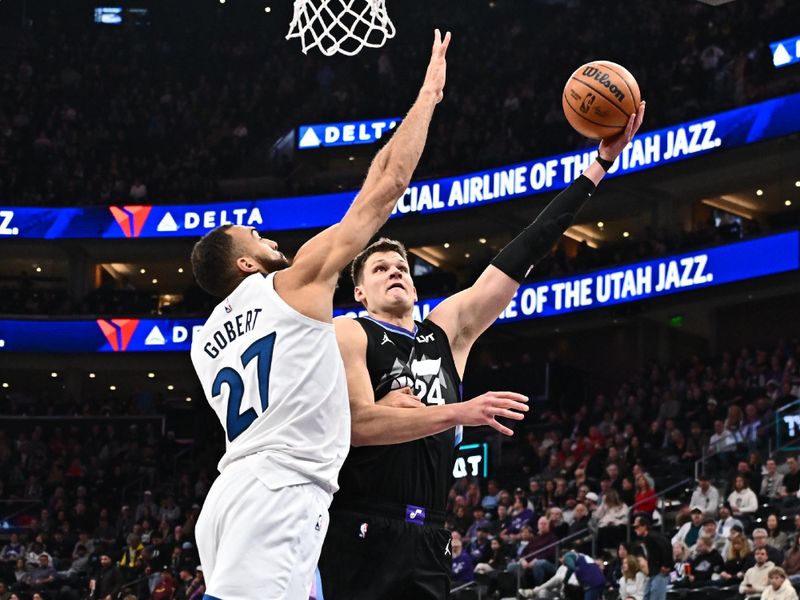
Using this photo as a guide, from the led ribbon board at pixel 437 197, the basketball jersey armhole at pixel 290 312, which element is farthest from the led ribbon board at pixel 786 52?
the basketball jersey armhole at pixel 290 312

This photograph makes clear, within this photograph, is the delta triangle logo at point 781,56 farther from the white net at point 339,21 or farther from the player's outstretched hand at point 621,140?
the player's outstretched hand at point 621,140

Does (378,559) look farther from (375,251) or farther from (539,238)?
(539,238)

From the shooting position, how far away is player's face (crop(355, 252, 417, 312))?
5176mm

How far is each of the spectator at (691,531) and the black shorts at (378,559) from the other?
1009cm

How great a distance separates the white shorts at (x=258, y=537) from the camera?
13.1 ft

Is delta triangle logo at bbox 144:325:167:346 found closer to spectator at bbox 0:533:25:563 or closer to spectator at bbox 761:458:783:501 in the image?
spectator at bbox 0:533:25:563

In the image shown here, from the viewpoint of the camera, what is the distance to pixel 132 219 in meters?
31.8

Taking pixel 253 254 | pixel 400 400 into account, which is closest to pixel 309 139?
pixel 400 400

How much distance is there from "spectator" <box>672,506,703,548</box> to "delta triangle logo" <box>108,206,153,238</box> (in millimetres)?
20248

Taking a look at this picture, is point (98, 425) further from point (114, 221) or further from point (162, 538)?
point (162, 538)

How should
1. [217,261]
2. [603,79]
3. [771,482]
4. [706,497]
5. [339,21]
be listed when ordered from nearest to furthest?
[217,261], [603,79], [339,21], [771,482], [706,497]

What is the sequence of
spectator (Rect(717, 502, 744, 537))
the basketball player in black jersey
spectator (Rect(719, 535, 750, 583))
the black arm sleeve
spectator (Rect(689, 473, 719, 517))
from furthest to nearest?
spectator (Rect(689, 473, 719, 517))
spectator (Rect(717, 502, 744, 537))
spectator (Rect(719, 535, 750, 583))
the black arm sleeve
the basketball player in black jersey

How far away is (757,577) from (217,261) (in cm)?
948

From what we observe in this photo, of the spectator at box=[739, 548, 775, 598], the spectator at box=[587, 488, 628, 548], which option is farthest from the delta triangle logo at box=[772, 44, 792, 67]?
the spectator at box=[739, 548, 775, 598]
